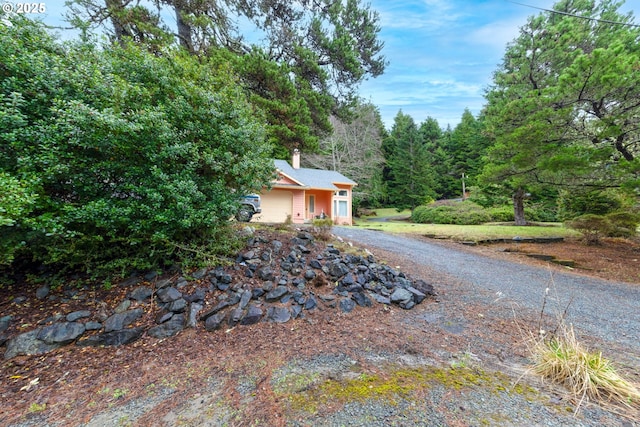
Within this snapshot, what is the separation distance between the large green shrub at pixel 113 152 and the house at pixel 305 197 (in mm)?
10087

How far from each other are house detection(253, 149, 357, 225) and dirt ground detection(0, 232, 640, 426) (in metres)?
10.9

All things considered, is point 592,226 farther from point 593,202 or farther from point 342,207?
point 342,207

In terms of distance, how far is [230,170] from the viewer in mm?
3678

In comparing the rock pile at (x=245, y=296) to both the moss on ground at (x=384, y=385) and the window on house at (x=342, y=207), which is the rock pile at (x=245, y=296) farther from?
the window on house at (x=342, y=207)

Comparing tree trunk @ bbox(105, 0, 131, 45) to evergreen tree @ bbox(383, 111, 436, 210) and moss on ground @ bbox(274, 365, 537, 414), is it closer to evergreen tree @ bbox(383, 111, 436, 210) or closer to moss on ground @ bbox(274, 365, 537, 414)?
moss on ground @ bbox(274, 365, 537, 414)

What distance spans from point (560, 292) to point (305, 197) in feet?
44.0

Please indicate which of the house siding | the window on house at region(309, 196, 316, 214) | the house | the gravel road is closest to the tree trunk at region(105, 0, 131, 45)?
the house

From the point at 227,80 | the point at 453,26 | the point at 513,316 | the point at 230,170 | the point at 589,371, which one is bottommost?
the point at 513,316

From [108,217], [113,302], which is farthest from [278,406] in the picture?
[108,217]

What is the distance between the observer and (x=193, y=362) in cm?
242

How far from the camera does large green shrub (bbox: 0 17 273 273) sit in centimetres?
261

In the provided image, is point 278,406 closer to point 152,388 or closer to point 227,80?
point 152,388

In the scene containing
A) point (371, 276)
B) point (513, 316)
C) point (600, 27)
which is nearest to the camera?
point (513, 316)

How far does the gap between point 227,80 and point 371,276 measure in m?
4.20
